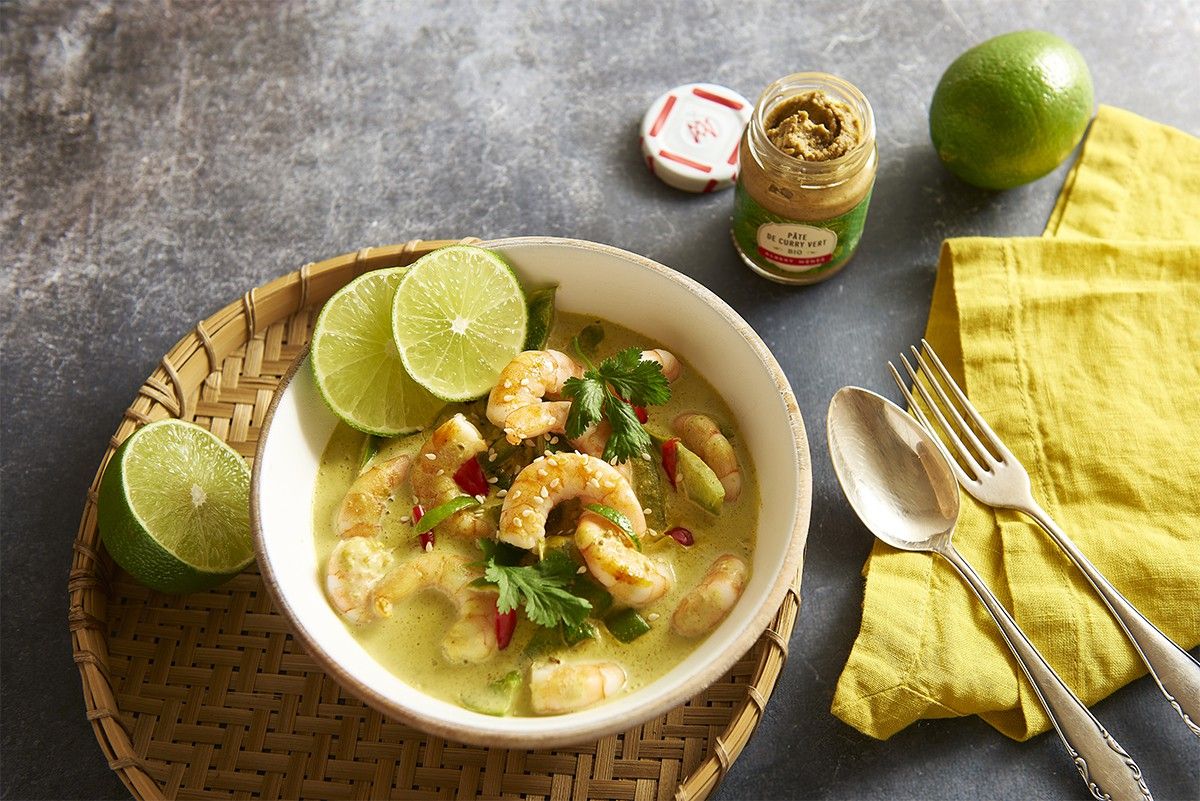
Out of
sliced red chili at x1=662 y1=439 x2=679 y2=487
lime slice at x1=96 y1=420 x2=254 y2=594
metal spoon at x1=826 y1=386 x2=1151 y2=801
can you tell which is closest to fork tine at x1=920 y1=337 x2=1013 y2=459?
metal spoon at x1=826 y1=386 x2=1151 y2=801

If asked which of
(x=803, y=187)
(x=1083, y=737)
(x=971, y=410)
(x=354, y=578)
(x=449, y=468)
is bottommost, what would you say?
(x=1083, y=737)

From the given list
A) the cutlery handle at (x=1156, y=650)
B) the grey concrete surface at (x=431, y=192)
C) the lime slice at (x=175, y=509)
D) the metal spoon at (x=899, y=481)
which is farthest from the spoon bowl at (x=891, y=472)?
the lime slice at (x=175, y=509)

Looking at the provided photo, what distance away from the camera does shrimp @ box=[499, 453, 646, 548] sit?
213cm

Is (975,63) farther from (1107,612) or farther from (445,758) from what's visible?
(445,758)

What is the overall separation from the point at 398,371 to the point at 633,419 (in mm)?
565

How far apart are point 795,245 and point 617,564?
117 centimetres

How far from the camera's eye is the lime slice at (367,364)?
2.35 meters

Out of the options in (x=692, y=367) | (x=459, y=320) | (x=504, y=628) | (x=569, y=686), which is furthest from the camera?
(x=692, y=367)

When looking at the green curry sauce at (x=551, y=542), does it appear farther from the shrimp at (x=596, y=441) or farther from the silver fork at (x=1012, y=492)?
the silver fork at (x=1012, y=492)

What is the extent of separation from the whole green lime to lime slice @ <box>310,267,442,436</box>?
1.67m

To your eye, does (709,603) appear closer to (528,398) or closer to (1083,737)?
(528,398)

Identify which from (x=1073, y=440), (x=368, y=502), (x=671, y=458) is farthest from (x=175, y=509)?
(x=1073, y=440)

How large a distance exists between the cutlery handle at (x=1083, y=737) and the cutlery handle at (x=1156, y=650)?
17 cm

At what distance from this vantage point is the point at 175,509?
2379mm
